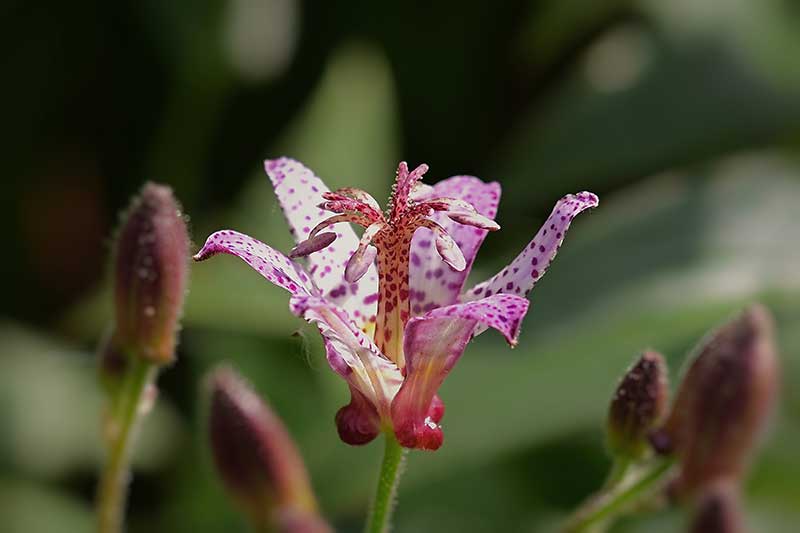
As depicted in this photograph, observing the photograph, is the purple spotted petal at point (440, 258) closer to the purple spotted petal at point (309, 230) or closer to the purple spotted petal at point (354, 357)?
the purple spotted petal at point (309, 230)

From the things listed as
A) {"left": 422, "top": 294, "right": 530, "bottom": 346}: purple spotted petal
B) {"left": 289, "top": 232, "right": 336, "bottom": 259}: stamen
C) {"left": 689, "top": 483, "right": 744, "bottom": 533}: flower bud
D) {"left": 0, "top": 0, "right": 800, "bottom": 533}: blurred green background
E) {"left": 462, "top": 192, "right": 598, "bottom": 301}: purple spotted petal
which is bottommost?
{"left": 689, "top": 483, "right": 744, "bottom": 533}: flower bud

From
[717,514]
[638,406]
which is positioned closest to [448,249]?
[638,406]

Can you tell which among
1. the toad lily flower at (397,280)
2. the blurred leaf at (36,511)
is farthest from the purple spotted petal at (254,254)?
the blurred leaf at (36,511)

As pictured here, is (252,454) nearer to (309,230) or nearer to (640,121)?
(309,230)

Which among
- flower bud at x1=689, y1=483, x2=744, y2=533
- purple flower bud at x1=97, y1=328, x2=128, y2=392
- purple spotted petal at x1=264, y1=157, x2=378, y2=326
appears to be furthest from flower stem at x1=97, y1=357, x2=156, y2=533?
flower bud at x1=689, y1=483, x2=744, y2=533

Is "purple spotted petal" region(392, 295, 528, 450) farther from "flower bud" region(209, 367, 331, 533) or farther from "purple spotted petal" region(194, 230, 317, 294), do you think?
"flower bud" region(209, 367, 331, 533)
